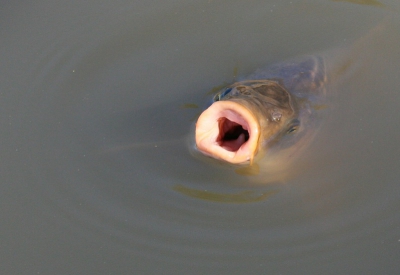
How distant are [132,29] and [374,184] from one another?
2.11m

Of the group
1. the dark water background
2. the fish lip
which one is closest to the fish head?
the fish lip

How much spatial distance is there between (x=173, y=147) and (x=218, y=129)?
63 cm

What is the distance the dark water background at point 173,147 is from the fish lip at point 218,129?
1.57 feet

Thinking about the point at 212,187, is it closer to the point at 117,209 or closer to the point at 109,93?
the point at 117,209

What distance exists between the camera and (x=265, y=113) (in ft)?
10.3

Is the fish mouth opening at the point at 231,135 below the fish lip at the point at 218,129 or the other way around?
the other way around

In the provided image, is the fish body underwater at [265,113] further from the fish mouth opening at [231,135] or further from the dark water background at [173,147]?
the dark water background at [173,147]

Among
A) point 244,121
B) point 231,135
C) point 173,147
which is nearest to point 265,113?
point 231,135

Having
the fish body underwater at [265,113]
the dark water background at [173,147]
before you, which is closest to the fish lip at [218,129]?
the fish body underwater at [265,113]

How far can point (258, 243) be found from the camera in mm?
3074

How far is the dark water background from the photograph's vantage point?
120 inches

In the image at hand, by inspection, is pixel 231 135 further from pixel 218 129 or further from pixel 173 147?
pixel 173 147

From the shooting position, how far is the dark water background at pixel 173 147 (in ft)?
10.0

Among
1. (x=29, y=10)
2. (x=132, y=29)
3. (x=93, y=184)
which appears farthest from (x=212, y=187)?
(x=29, y=10)
